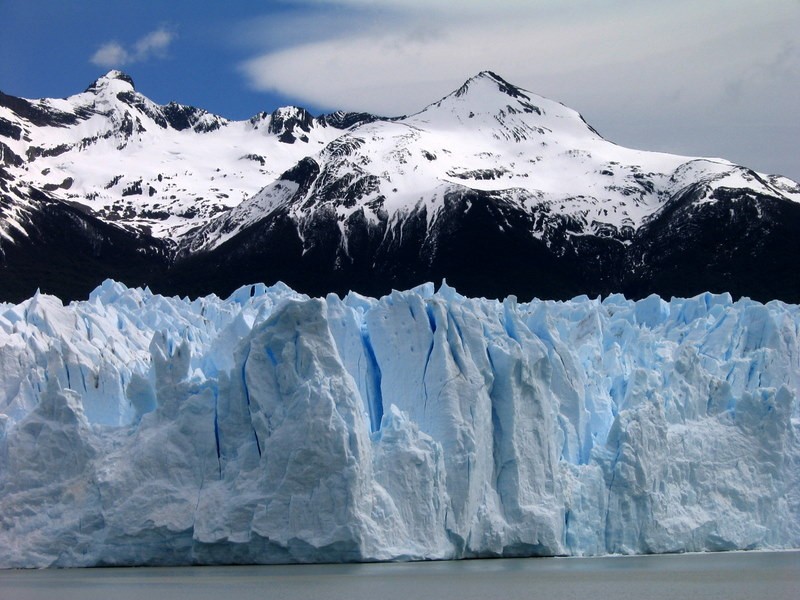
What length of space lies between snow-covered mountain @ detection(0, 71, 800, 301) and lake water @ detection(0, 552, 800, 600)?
3175 cm

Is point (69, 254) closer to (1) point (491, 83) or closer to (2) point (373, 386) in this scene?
(1) point (491, 83)

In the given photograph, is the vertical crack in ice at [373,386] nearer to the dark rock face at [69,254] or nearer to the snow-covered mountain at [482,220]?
the snow-covered mountain at [482,220]

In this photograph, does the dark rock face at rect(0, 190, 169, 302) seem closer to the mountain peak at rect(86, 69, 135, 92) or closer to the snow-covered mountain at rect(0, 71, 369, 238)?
the snow-covered mountain at rect(0, 71, 369, 238)

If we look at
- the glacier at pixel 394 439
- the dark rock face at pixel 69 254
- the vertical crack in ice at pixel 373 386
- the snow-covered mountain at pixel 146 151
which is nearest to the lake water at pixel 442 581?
the glacier at pixel 394 439

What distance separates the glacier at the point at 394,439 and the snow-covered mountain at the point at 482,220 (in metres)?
27.0

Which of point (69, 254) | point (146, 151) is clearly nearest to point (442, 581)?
point (69, 254)

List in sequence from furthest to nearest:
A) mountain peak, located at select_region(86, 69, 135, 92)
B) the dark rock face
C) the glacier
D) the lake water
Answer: mountain peak, located at select_region(86, 69, 135, 92)
the dark rock face
the glacier
the lake water

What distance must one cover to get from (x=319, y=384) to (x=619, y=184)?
1787 inches

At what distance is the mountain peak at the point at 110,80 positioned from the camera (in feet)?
363

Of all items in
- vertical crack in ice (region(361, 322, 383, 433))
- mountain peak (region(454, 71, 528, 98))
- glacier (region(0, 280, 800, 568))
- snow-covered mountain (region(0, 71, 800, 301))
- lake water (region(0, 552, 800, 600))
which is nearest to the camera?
lake water (region(0, 552, 800, 600))

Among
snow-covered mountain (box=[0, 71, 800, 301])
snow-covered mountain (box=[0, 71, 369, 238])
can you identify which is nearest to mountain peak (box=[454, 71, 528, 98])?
snow-covered mountain (box=[0, 71, 800, 301])

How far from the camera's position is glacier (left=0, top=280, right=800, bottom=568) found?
22797 millimetres

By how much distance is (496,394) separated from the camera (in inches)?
1005

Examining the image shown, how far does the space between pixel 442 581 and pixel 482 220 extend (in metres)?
41.9
